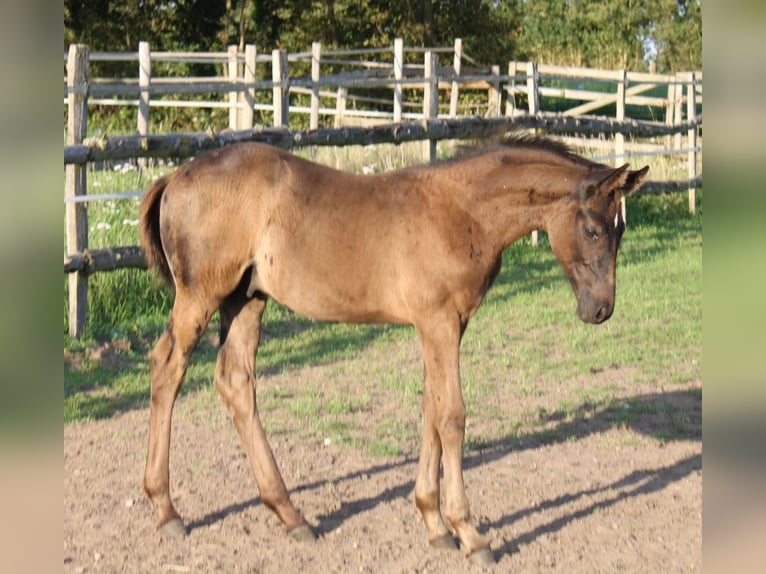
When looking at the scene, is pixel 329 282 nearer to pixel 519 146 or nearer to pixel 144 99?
pixel 519 146

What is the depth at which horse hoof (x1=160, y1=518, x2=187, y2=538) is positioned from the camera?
4.29 meters

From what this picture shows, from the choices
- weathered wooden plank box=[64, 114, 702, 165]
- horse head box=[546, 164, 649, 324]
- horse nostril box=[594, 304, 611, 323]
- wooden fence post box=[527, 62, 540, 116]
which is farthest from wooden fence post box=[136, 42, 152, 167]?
horse nostril box=[594, 304, 611, 323]

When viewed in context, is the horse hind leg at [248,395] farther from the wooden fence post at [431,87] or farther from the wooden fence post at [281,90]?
the wooden fence post at [431,87]

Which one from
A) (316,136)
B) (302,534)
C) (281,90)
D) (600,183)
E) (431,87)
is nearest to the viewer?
(600,183)

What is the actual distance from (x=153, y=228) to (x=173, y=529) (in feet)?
4.61

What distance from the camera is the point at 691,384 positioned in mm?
7074

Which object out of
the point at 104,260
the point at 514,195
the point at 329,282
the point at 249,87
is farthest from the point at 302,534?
Answer: the point at 249,87

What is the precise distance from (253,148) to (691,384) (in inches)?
163

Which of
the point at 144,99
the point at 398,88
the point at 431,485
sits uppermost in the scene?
the point at 398,88

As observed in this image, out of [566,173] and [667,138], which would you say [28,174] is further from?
[667,138]

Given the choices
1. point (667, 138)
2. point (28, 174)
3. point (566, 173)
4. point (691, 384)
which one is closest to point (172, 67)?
point (667, 138)

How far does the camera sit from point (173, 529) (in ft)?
14.1

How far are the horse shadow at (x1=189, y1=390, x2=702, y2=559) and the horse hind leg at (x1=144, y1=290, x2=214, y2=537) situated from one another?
0.65ft

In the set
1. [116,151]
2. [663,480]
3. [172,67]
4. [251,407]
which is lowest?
[663,480]
